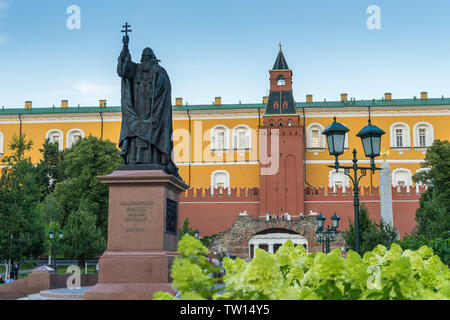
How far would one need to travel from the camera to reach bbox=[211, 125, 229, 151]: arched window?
157 ft

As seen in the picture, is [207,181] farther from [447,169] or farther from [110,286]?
[110,286]

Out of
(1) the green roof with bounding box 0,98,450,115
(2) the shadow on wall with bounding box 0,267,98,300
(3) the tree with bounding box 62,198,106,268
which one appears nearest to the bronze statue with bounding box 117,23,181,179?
(2) the shadow on wall with bounding box 0,267,98,300

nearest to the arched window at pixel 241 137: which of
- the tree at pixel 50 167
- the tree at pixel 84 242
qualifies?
the tree at pixel 50 167

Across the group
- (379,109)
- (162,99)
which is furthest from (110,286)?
(379,109)

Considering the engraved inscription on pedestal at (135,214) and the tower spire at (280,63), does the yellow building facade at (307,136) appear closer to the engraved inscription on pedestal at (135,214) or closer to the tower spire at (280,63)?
the tower spire at (280,63)

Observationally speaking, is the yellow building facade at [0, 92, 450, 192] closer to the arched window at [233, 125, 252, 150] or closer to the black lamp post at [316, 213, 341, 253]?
the arched window at [233, 125, 252, 150]

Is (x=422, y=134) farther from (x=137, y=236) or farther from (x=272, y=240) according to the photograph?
(x=137, y=236)

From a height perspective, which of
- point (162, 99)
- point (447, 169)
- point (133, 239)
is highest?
point (447, 169)

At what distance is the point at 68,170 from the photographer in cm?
3966

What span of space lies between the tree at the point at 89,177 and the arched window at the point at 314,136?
16.7m

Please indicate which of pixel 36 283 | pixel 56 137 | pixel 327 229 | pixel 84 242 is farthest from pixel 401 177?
pixel 36 283

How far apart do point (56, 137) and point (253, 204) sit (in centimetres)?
2075

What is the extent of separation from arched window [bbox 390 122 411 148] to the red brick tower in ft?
32.7
